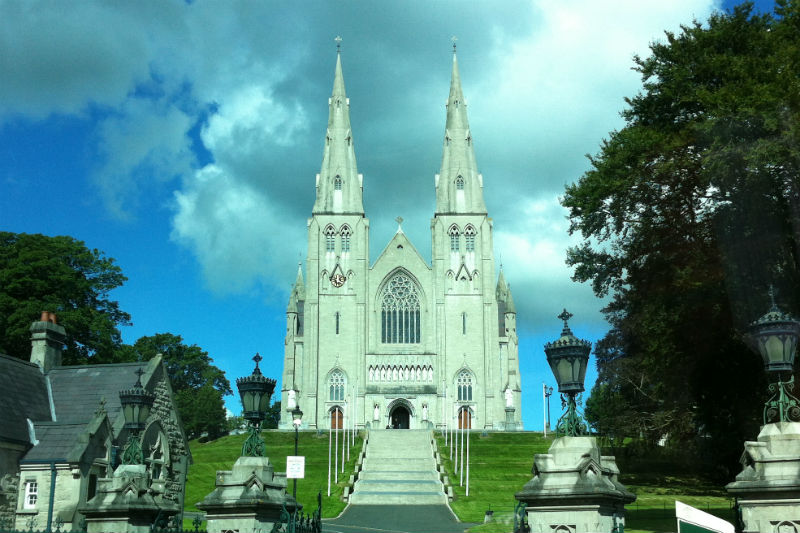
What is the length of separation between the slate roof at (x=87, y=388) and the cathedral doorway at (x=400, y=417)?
163ft

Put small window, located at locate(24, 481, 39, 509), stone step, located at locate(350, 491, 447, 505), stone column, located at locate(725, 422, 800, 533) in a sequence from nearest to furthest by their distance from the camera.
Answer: stone column, located at locate(725, 422, 800, 533) < small window, located at locate(24, 481, 39, 509) < stone step, located at locate(350, 491, 447, 505)

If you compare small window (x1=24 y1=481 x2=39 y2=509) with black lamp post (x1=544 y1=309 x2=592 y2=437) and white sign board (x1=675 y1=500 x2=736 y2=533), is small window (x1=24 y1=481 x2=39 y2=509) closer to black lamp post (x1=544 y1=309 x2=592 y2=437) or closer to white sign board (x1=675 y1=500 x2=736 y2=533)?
black lamp post (x1=544 y1=309 x2=592 y2=437)

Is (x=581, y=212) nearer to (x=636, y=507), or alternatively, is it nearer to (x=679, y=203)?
(x=679, y=203)

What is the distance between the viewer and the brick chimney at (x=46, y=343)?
31453mm

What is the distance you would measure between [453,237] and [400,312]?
8.81 m

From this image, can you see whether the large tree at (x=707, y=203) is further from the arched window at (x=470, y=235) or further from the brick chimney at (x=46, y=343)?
the arched window at (x=470, y=235)

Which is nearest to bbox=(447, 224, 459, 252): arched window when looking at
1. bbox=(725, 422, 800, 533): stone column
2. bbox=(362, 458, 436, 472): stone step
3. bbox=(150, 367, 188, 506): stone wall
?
bbox=(362, 458, 436, 472): stone step

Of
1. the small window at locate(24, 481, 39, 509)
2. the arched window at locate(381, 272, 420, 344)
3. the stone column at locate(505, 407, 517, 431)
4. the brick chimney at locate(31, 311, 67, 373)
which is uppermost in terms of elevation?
the arched window at locate(381, 272, 420, 344)

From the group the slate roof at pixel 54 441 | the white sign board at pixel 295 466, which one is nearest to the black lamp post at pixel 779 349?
the white sign board at pixel 295 466

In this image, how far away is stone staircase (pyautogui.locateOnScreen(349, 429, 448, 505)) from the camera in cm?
3859

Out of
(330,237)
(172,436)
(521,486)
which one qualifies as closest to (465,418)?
(330,237)

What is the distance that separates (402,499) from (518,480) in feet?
24.5

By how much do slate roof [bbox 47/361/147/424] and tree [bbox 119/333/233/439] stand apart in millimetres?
43066

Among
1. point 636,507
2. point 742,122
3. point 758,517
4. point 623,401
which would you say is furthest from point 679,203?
point 623,401
